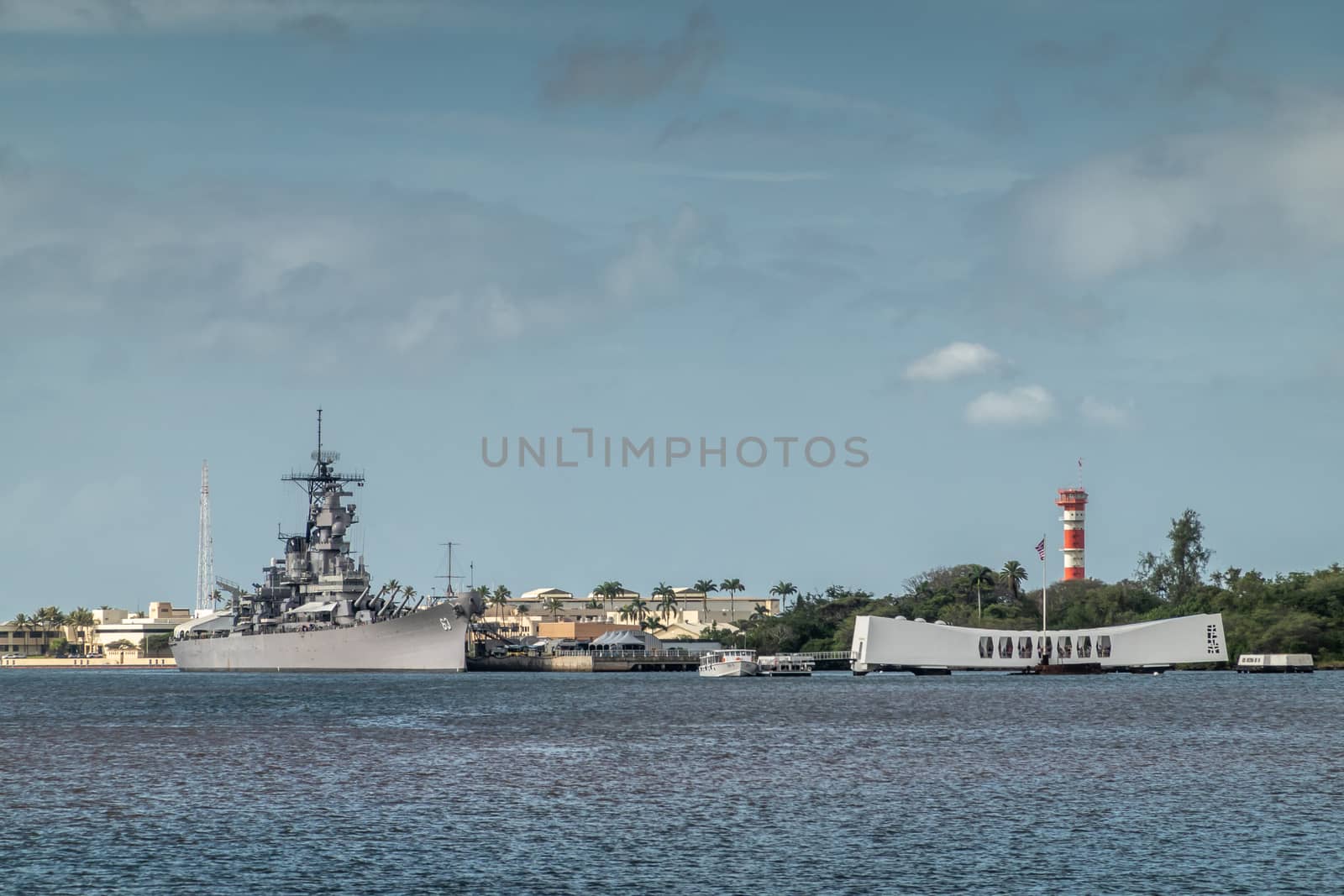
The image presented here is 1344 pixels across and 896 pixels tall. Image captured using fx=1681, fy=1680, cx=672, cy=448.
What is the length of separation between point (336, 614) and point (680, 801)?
455ft

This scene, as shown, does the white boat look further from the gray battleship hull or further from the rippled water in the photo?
the rippled water

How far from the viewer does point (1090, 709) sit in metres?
104

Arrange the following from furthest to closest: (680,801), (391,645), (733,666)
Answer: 1. (391,645)
2. (733,666)
3. (680,801)

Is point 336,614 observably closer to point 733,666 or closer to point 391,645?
point 391,645

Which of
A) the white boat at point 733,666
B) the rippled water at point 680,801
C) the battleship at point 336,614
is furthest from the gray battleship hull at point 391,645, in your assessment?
the rippled water at point 680,801

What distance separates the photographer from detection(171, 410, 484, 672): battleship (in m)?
181

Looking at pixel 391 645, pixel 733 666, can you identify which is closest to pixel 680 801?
pixel 733 666

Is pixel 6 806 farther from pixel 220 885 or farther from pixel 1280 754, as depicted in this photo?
pixel 1280 754

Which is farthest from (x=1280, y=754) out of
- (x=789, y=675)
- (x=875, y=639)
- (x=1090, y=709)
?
(x=789, y=675)

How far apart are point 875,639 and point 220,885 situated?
136 meters

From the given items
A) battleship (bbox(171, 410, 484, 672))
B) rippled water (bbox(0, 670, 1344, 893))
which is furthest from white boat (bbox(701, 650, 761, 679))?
rippled water (bbox(0, 670, 1344, 893))

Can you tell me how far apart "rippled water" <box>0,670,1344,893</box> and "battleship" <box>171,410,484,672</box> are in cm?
7393

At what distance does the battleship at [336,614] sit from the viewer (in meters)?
181

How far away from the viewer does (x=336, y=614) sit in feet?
611
